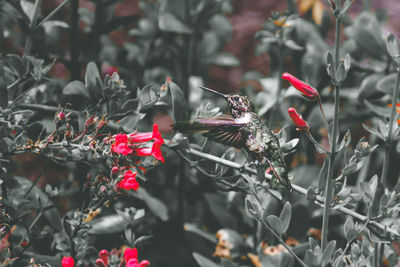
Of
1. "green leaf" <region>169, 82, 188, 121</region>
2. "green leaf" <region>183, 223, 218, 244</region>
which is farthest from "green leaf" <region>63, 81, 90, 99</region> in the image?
"green leaf" <region>183, 223, 218, 244</region>

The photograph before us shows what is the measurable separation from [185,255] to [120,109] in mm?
424

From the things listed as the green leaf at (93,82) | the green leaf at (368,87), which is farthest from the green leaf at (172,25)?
the green leaf at (368,87)

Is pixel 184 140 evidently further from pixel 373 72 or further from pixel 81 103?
pixel 373 72

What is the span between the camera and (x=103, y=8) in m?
1.06

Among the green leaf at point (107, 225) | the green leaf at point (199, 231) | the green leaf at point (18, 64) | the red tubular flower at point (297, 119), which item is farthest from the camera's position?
the green leaf at point (199, 231)

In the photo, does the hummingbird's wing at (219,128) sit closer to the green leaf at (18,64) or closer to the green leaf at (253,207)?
the green leaf at (253,207)

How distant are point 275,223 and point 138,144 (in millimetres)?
193

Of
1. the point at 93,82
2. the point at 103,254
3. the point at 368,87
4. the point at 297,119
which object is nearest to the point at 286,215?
the point at 297,119

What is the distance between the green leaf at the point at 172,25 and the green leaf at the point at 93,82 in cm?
29

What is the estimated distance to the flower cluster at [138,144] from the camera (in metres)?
0.57

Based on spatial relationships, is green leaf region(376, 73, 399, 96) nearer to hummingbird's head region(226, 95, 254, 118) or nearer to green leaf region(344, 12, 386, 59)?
green leaf region(344, 12, 386, 59)

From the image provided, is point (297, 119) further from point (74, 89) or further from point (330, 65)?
point (74, 89)

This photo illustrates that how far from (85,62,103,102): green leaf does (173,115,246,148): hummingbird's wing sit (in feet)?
0.68

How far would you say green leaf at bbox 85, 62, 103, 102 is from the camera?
72 centimetres
